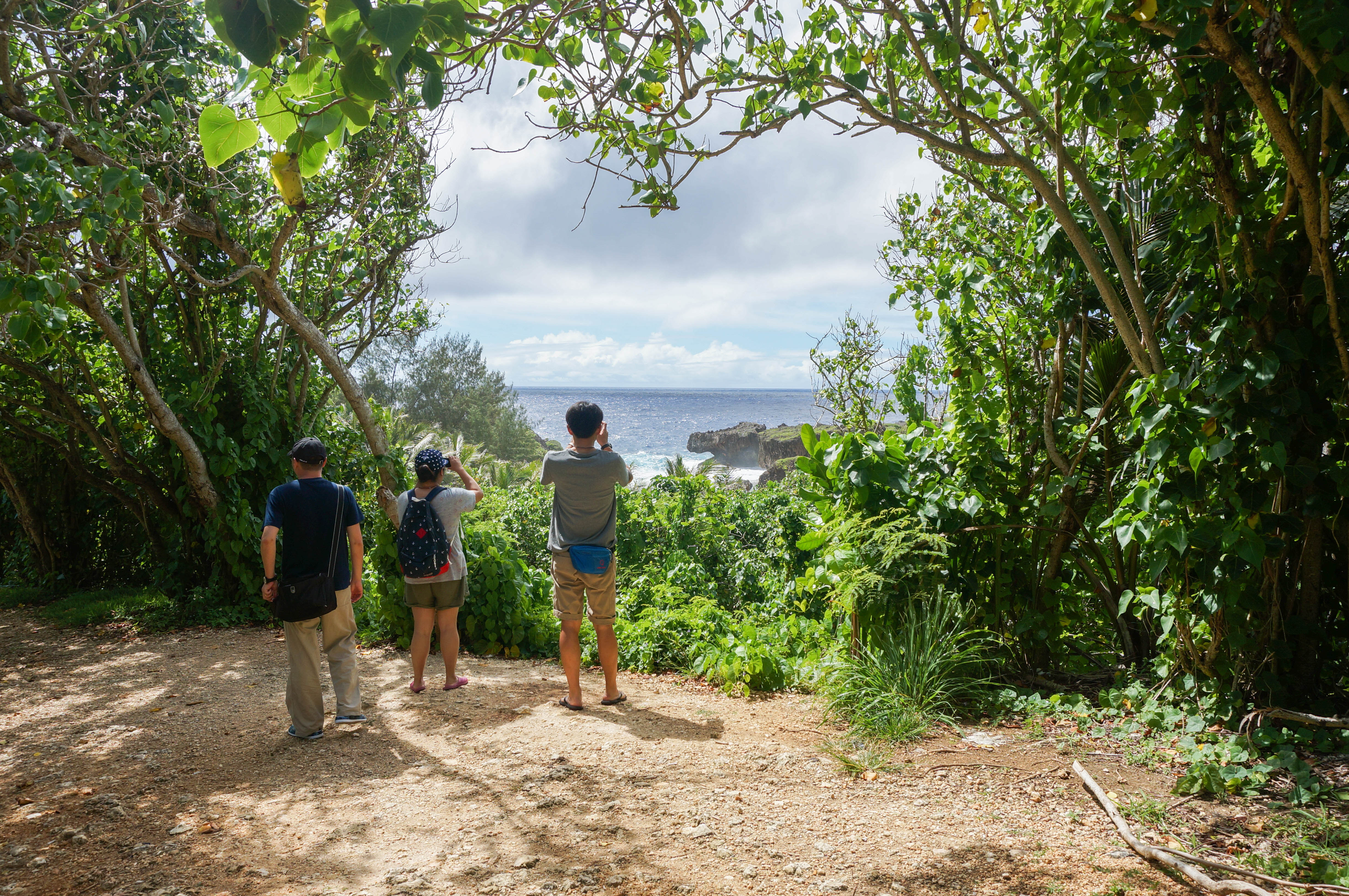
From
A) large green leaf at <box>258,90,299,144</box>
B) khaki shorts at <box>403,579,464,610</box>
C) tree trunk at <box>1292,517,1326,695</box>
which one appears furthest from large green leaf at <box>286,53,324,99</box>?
tree trunk at <box>1292,517,1326,695</box>

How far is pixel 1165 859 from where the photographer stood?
2.56m

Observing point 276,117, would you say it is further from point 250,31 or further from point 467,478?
point 467,478

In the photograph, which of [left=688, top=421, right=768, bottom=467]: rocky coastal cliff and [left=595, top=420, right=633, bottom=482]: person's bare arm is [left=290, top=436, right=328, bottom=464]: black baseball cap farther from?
[left=688, top=421, right=768, bottom=467]: rocky coastal cliff

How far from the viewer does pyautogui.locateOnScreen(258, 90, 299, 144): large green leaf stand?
1.61 m

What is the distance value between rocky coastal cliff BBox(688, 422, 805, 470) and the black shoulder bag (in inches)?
1829

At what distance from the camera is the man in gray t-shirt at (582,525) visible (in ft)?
14.8

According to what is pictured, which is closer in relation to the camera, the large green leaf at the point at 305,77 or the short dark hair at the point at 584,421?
the large green leaf at the point at 305,77

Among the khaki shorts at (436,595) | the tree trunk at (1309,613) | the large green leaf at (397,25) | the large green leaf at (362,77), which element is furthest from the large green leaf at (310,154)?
the tree trunk at (1309,613)

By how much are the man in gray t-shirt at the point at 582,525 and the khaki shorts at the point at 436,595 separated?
826 millimetres

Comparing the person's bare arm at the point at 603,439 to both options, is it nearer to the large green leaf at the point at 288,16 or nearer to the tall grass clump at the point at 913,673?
the tall grass clump at the point at 913,673

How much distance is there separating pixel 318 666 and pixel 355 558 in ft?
2.03

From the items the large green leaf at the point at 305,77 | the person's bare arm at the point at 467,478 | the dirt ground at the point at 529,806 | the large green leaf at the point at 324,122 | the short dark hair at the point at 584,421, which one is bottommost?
the dirt ground at the point at 529,806

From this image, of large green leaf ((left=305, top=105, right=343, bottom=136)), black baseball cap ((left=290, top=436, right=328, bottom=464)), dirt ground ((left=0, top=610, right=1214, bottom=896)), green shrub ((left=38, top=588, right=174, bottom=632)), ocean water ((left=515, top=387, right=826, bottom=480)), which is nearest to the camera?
large green leaf ((left=305, top=105, right=343, bottom=136))

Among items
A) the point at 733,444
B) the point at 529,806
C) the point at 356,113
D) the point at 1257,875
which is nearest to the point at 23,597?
the point at 529,806
